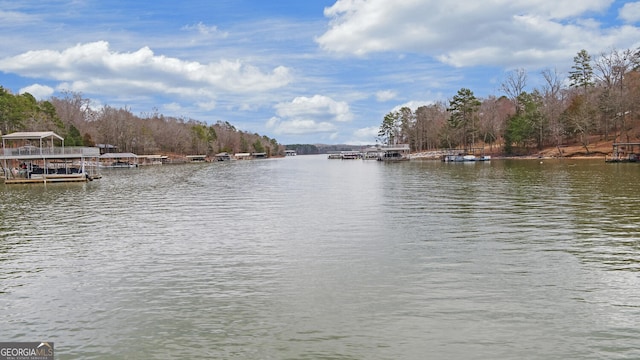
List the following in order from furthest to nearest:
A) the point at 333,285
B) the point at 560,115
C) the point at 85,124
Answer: the point at 85,124, the point at 560,115, the point at 333,285

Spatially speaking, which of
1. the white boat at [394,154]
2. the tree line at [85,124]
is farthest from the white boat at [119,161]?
the white boat at [394,154]

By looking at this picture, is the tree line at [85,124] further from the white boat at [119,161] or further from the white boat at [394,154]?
the white boat at [394,154]

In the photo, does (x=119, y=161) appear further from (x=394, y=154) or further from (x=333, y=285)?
(x=333, y=285)

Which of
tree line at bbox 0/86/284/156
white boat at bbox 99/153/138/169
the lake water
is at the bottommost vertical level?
the lake water

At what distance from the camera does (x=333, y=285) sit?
560 inches

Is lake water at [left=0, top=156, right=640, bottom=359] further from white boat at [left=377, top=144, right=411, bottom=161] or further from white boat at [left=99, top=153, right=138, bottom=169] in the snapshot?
white boat at [left=377, top=144, right=411, bottom=161]

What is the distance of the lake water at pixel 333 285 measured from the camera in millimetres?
10211

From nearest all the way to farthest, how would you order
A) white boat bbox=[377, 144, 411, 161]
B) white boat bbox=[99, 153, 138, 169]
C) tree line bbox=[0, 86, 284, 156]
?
tree line bbox=[0, 86, 284, 156] < white boat bbox=[99, 153, 138, 169] < white boat bbox=[377, 144, 411, 161]

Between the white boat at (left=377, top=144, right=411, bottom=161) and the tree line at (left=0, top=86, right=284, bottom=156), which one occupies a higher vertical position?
the tree line at (left=0, top=86, right=284, bottom=156)

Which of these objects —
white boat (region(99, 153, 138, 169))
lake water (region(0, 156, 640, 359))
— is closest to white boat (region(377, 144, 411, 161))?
white boat (region(99, 153, 138, 169))

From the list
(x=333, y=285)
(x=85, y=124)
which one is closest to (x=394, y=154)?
(x=85, y=124)

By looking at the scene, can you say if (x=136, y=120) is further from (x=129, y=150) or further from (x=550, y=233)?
(x=550, y=233)

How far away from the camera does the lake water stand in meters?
10.2

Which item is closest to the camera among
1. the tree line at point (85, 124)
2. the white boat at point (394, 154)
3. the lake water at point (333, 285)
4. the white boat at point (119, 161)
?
the lake water at point (333, 285)
